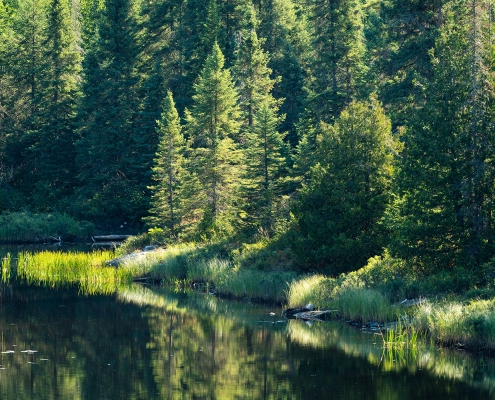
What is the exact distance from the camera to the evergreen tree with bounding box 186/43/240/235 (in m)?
46.9

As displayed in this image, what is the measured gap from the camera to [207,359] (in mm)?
23688

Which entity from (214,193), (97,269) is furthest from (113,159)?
(97,269)

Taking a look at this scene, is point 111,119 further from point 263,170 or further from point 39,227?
point 263,170

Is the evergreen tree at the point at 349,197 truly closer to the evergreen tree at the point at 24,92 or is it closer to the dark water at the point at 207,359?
the dark water at the point at 207,359

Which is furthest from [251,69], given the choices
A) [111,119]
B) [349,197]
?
[349,197]

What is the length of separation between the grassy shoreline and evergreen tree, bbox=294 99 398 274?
1136 mm

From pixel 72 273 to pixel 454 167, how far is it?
19.6 meters

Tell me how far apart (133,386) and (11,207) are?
173 feet

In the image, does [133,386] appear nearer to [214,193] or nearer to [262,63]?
[214,193]

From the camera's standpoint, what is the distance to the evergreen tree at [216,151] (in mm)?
46938

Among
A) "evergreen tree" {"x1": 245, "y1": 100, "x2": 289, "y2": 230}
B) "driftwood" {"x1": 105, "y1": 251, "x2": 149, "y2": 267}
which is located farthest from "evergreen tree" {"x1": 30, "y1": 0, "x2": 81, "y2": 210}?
"evergreen tree" {"x1": 245, "y1": 100, "x2": 289, "y2": 230}

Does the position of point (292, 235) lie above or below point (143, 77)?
below

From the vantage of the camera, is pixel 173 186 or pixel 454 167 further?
pixel 173 186

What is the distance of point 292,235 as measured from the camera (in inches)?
1331
